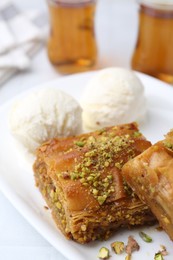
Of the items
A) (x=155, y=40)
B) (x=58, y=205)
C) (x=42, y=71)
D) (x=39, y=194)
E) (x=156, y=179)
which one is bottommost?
(x=42, y=71)

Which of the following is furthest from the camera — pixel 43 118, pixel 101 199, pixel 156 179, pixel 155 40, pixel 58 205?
pixel 155 40

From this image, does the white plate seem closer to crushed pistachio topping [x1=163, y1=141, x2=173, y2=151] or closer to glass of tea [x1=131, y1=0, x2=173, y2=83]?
glass of tea [x1=131, y1=0, x2=173, y2=83]

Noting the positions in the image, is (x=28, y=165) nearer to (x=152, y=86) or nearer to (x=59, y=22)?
(x=152, y=86)

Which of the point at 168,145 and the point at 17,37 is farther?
the point at 17,37

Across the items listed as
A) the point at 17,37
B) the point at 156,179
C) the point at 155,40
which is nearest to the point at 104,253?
the point at 156,179

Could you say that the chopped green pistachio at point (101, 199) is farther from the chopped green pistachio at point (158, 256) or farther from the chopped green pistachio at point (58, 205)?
the chopped green pistachio at point (158, 256)

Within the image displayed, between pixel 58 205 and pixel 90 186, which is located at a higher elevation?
pixel 90 186

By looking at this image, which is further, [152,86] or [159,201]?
[152,86]

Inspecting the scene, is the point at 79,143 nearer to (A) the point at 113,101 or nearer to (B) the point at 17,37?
(A) the point at 113,101

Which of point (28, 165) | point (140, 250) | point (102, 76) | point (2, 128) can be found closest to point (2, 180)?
point (28, 165)
